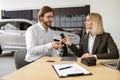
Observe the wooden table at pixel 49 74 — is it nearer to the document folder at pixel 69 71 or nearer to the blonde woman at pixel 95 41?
the document folder at pixel 69 71

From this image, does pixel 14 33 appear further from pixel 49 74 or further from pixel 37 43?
pixel 49 74

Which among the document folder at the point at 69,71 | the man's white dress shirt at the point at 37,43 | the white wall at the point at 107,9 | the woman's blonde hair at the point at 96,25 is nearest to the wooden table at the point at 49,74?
the document folder at the point at 69,71

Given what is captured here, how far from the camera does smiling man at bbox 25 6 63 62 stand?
103 inches

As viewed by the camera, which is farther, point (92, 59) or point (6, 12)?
point (6, 12)

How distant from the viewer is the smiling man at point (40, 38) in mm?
2609

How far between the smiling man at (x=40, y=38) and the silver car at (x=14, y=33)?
381 centimetres

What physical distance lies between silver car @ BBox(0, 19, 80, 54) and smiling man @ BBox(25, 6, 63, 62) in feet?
12.5

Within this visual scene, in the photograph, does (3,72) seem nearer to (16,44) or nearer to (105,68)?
(16,44)

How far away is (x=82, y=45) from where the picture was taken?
2850 mm

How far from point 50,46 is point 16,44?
442 cm

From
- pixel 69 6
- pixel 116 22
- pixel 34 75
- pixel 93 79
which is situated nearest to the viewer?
pixel 93 79

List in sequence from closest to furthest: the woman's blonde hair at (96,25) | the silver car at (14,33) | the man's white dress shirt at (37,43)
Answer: the man's white dress shirt at (37,43)
the woman's blonde hair at (96,25)
the silver car at (14,33)

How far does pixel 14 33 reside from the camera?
22.5 feet

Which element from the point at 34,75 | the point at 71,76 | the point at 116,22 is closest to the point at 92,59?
the point at 71,76
